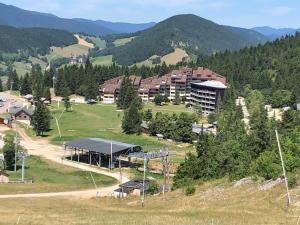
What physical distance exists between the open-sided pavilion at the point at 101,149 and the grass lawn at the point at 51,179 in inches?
224

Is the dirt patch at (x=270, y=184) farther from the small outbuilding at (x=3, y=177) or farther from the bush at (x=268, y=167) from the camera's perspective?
the small outbuilding at (x=3, y=177)

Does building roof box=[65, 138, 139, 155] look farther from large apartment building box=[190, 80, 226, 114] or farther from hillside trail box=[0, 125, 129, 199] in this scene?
large apartment building box=[190, 80, 226, 114]

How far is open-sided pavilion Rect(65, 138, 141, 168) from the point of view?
3959 inches

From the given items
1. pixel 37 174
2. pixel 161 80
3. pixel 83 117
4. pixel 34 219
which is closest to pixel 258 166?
pixel 34 219

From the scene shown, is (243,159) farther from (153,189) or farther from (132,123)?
(132,123)

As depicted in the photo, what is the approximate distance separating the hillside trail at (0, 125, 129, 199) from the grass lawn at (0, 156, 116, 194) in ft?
6.86

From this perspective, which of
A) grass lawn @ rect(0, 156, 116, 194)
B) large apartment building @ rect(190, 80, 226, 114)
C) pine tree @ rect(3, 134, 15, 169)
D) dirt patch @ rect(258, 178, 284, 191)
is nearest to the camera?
dirt patch @ rect(258, 178, 284, 191)

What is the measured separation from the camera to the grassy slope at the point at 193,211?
43594mm

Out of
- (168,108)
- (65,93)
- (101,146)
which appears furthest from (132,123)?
(65,93)

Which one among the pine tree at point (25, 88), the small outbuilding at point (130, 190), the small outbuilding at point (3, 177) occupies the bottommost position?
the small outbuilding at point (3, 177)

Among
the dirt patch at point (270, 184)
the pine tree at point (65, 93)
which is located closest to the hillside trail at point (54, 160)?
the pine tree at point (65, 93)

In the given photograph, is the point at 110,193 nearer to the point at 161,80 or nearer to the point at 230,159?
the point at 230,159

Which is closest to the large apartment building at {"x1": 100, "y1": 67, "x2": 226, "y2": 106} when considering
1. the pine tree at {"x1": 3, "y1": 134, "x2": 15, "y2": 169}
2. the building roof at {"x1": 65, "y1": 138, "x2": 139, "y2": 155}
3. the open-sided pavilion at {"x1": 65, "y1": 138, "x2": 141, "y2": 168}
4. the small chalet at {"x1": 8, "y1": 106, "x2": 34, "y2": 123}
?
the small chalet at {"x1": 8, "y1": 106, "x2": 34, "y2": 123}

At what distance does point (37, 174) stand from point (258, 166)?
Answer: 45346 mm
